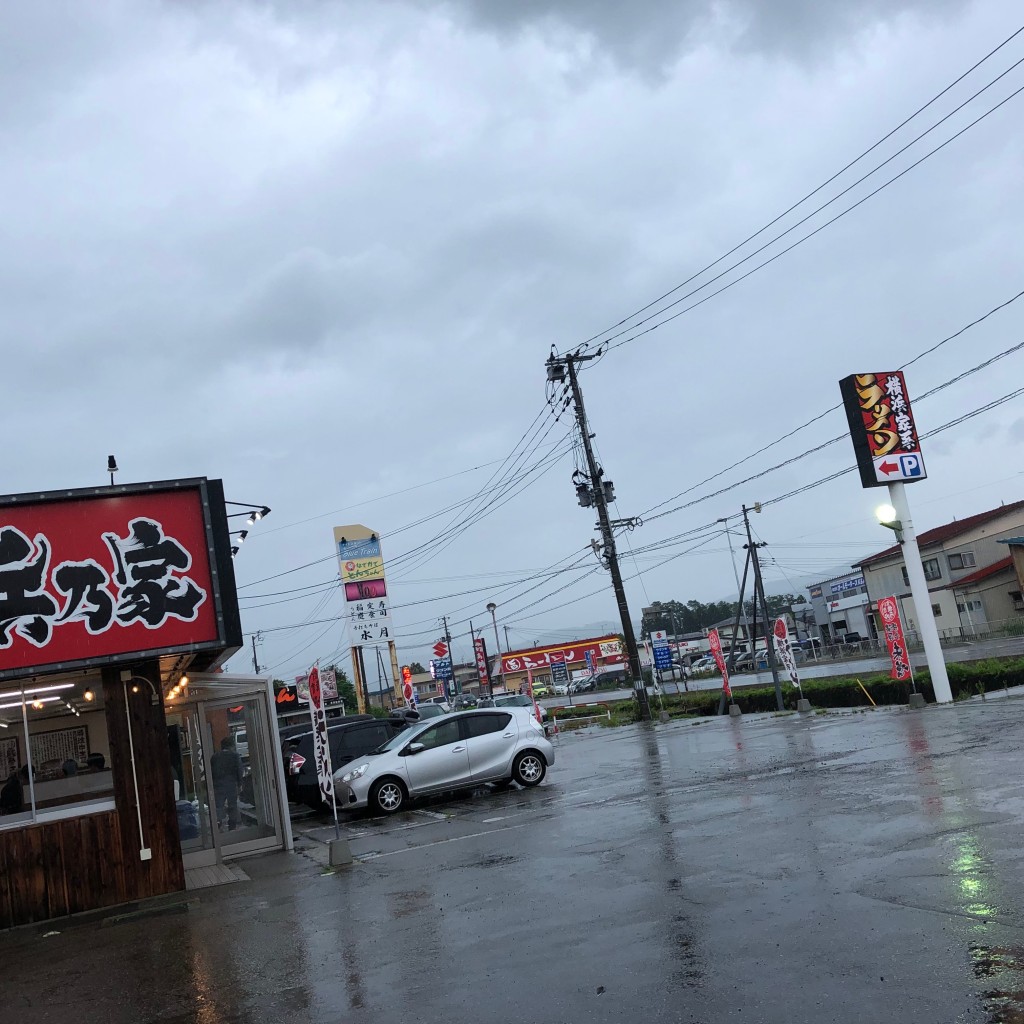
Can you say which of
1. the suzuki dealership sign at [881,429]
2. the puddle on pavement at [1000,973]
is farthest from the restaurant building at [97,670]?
the suzuki dealership sign at [881,429]

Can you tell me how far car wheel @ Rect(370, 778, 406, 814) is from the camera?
17688 millimetres

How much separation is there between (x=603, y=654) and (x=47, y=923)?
90.9 metres

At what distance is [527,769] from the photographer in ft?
60.4

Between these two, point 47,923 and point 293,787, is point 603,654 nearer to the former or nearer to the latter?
point 293,787

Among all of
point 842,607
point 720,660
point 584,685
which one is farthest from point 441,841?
point 584,685

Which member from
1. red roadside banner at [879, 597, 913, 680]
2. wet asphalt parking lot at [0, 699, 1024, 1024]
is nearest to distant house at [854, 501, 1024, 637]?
red roadside banner at [879, 597, 913, 680]

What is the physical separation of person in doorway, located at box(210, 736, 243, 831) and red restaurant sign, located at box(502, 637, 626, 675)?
80661 millimetres

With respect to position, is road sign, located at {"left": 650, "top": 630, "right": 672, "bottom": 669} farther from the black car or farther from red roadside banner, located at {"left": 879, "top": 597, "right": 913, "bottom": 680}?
the black car

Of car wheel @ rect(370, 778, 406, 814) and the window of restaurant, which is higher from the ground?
the window of restaurant

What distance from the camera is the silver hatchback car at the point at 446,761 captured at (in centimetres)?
1775

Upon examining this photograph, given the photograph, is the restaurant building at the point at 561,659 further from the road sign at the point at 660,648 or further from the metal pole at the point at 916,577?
the metal pole at the point at 916,577

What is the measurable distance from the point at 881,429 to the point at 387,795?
16.1 m

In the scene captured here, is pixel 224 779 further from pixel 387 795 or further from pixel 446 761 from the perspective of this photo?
pixel 446 761

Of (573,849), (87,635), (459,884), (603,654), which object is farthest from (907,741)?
(603,654)
